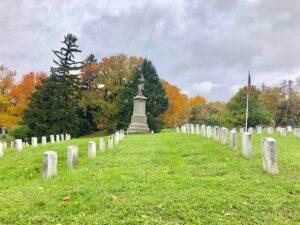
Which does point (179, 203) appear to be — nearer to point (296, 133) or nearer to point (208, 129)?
point (208, 129)

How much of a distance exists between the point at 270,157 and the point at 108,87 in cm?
4328

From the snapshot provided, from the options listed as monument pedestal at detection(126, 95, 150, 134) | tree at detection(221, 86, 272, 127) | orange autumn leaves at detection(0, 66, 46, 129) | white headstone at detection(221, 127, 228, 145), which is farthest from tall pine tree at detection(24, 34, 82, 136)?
white headstone at detection(221, 127, 228, 145)

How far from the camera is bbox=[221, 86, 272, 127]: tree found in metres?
40.6

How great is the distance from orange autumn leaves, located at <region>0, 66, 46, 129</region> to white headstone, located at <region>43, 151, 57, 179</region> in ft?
119

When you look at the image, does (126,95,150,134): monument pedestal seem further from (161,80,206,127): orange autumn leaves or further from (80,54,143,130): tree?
(161,80,206,127): orange autumn leaves

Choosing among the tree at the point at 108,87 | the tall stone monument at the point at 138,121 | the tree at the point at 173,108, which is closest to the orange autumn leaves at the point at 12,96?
the tree at the point at 108,87

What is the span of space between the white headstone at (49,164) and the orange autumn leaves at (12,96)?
36.3 meters

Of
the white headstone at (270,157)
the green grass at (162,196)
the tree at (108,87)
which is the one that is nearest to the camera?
the green grass at (162,196)

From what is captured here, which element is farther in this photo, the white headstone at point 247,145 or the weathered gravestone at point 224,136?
the weathered gravestone at point 224,136

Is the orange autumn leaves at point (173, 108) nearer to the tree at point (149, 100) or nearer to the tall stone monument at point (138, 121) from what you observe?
the tree at point (149, 100)

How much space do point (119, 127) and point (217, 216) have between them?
1622 inches

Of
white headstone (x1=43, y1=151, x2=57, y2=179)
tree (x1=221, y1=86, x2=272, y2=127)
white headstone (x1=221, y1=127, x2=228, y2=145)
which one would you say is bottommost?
white headstone (x1=43, y1=151, x2=57, y2=179)

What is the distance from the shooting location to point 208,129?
1731 cm

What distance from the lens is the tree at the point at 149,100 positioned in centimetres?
4447
